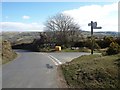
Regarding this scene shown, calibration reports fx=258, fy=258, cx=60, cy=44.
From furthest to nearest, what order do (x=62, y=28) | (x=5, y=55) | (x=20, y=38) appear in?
1. (x=20, y=38)
2. (x=62, y=28)
3. (x=5, y=55)

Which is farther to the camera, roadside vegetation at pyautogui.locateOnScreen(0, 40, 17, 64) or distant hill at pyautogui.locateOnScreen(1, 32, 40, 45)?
distant hill at pyautogui.locateOnScreen(1, 32, 40, 45)

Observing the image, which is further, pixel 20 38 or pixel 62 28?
pixel 20 38

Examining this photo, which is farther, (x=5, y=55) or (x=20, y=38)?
(x=20, y=38)

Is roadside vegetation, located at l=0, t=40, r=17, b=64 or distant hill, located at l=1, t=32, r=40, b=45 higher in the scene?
roadside vegetation, located at l=0, t=40, r=17, b=64

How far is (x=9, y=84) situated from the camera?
11.4 m

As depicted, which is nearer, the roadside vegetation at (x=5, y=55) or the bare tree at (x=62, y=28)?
the roadside vegetation at (x=5, y=55)

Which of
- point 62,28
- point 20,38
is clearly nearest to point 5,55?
point 62,28

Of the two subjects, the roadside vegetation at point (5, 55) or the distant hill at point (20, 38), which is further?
the distant hill at point (20, 38)

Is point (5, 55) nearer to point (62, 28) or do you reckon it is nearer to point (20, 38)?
Answer: point (62, 28)

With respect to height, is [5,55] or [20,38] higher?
[5,55]

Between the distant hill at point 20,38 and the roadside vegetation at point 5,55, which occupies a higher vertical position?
the roadside vegetation at point 5,55

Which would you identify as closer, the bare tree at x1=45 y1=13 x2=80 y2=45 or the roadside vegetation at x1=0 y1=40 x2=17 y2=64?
the roadside vegetation at x1=0 y1=40 x2=17 y2=64

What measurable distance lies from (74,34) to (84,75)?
46.0m

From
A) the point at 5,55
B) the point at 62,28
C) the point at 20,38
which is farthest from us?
the point at 20,38
